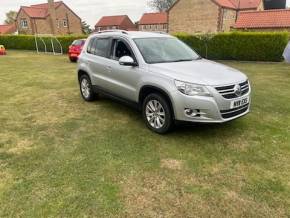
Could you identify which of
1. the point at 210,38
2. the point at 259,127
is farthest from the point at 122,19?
the point at 259,127

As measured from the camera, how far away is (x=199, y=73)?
177 inches

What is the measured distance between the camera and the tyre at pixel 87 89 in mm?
6884

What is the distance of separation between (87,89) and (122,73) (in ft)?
6.59

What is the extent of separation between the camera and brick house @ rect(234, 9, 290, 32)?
25.9m

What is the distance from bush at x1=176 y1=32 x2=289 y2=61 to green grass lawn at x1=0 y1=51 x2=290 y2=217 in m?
10.1

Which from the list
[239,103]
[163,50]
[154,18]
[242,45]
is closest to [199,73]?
[239,103]

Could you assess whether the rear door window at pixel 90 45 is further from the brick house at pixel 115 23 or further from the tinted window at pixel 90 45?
the brick house at pixel 115 23

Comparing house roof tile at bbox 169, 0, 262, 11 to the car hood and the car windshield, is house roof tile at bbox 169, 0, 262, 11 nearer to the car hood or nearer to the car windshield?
the car windshield

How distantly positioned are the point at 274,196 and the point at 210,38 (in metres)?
14.8

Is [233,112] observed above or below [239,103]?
below

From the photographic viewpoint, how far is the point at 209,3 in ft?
122

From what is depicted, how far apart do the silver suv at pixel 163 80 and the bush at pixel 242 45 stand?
11.3 m

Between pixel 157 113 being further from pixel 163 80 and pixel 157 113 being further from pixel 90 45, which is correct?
pixel 90 45

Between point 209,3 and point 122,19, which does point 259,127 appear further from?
point 122,19
